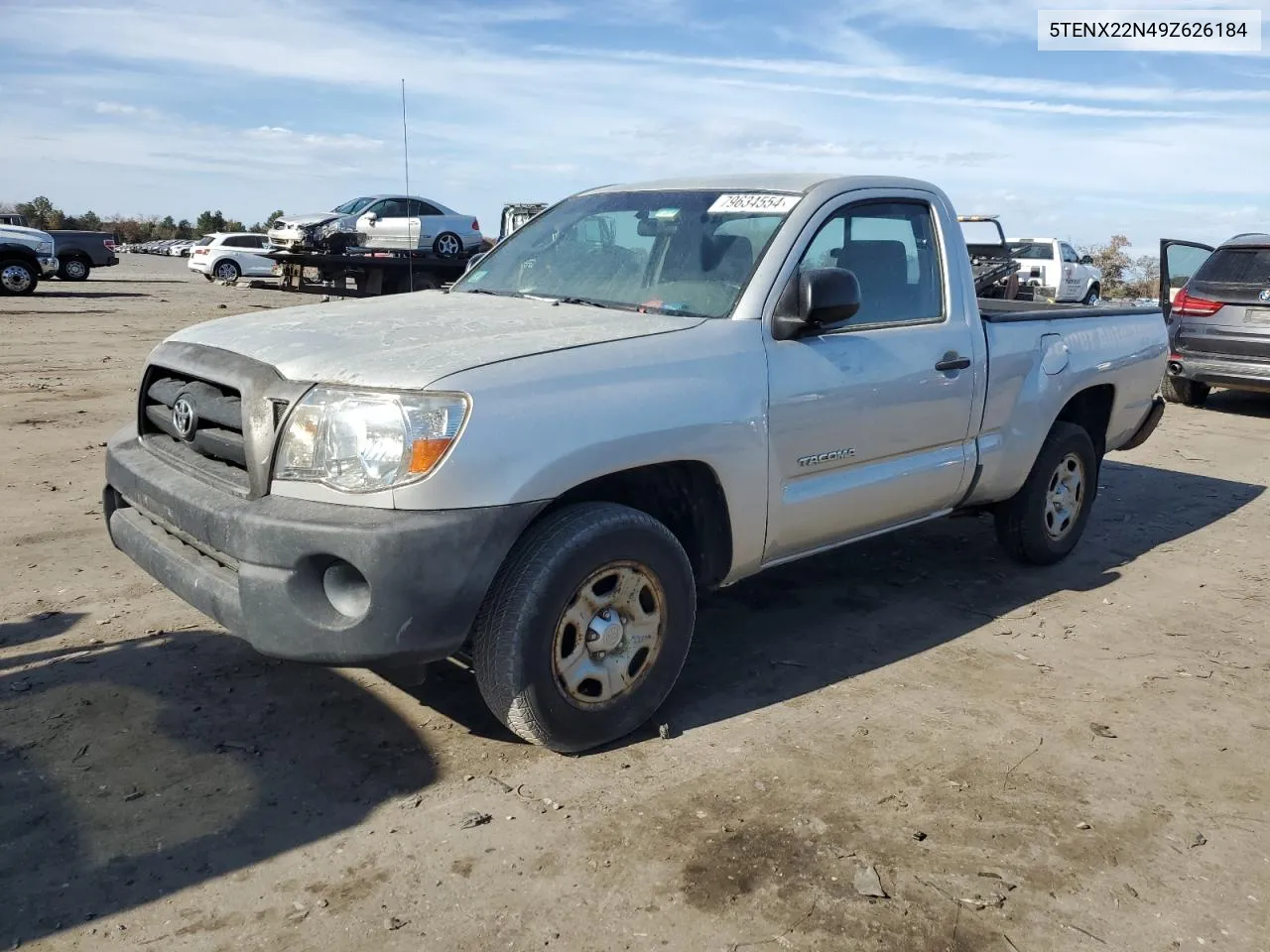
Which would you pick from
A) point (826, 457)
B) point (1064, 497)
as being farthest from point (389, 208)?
point (826, 457)

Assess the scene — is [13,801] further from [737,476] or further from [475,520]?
[737,476]

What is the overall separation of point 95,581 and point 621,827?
9.92 ft

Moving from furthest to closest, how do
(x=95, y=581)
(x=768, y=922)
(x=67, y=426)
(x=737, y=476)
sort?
(x=67, y=426)
(x=95, y=581)
(x=737, y=476)
(x=768, y=922)

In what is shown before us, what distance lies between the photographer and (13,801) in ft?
10.2

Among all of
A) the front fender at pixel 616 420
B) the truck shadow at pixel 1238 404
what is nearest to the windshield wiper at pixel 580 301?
the front fender at pixel 616 420

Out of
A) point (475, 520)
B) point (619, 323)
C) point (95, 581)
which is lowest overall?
point (95, 581)

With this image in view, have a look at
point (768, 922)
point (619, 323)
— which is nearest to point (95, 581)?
point (619, 323)

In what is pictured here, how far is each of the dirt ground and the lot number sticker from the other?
175 cm

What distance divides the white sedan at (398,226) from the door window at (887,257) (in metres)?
18.1

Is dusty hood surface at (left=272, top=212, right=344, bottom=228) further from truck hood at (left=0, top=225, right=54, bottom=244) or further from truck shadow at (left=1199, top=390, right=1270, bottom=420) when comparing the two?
truck shadow at (left=1199, top=390, right=1270, bottom=420)

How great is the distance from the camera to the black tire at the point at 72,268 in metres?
26.8

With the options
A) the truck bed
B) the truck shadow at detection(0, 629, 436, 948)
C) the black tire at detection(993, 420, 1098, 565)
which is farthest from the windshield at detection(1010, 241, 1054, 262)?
the truck shadow at detection(0, 629, 436, 948)

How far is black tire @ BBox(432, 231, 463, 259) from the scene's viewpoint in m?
22.5

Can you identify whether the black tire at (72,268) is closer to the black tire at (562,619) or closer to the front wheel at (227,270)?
the front wheel at (227,270)
